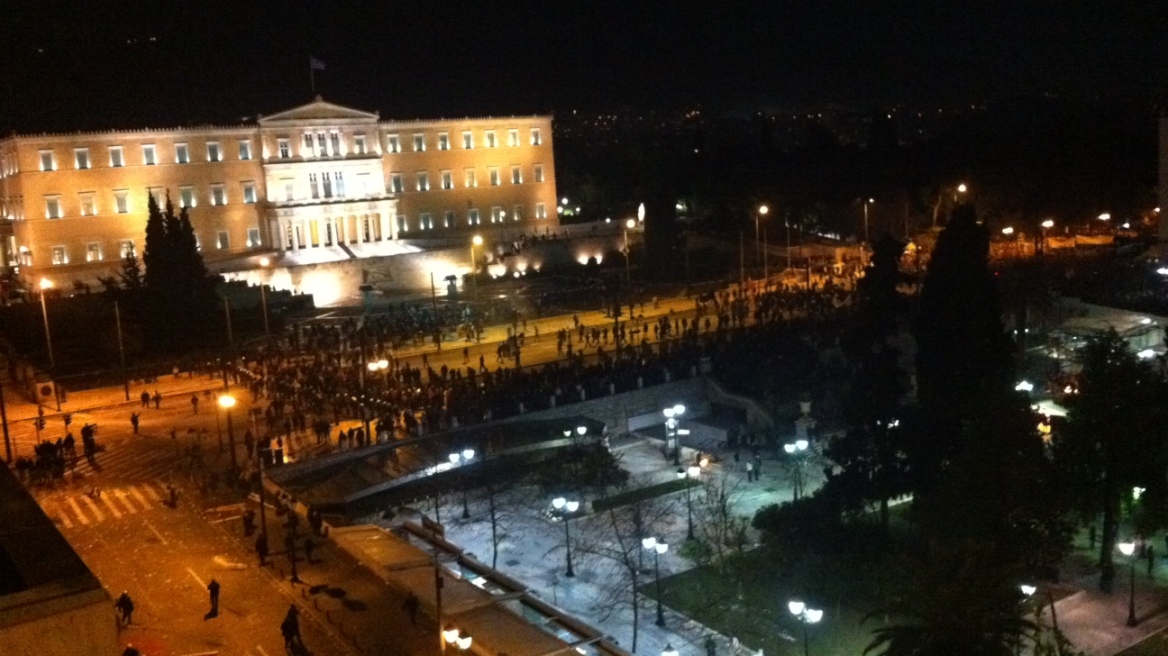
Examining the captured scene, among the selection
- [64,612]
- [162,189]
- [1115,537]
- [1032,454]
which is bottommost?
[1115,537]

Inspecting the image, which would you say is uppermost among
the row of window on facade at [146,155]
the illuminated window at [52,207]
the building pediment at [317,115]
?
the building pediment at [317,115]

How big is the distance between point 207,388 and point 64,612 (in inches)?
1163

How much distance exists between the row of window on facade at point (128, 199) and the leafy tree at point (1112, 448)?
1631 inches

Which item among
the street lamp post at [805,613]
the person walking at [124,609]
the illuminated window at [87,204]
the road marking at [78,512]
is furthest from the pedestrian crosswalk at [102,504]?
the illuminated window at [87,204]

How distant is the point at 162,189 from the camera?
179 feet

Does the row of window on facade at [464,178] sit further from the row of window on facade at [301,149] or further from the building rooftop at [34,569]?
the building rooftop at [34,569]

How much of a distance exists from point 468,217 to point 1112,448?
47.1 meters

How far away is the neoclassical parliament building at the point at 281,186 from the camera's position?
51812 mm

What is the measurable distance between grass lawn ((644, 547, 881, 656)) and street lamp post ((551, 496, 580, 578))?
2.46 metres

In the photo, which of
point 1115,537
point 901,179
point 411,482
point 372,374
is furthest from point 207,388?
point 901,179

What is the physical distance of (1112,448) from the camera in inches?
920

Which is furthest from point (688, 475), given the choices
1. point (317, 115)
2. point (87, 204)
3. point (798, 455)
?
point (317, 115)

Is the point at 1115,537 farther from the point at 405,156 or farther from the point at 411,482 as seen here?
the point at 405,156

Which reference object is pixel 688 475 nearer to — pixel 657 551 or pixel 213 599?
pixel 657 551
